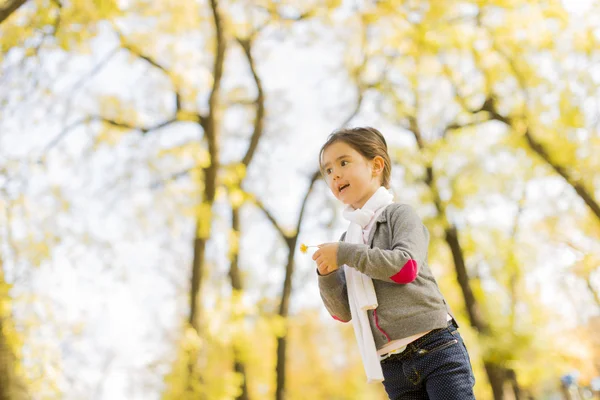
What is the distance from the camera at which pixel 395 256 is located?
5.59ft


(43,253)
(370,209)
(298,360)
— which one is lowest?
(298,360)

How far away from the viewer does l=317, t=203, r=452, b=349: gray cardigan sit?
172 centimetres

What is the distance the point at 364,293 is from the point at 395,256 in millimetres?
197

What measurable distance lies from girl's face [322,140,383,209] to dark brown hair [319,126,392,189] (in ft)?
0.06

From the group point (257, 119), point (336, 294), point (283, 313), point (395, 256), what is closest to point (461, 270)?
point (283, 313)

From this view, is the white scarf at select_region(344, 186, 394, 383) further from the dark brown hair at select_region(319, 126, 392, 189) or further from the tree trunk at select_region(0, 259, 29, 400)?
the tree trunk at select_region(0, 259, 29, 400)

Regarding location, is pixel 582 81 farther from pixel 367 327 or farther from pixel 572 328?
pixel 572 328

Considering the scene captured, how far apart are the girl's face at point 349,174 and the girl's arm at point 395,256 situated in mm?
238

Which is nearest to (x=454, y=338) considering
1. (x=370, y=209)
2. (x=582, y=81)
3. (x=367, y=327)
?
(x=367, y=327)

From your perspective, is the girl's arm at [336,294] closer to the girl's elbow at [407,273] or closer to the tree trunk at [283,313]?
the girl's elbow at [407,273]

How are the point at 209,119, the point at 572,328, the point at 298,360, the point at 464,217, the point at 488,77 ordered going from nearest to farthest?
1. the point at 209,119
2. the point at 488,77
3. the point at 464,217
4. the point at 572,328
5. the point at 298,360

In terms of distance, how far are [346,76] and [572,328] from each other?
637 inches

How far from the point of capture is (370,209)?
1.99 meters

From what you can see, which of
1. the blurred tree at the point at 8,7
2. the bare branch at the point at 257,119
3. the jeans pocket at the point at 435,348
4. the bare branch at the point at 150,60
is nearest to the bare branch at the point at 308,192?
the bare branch at the point at 257,119
